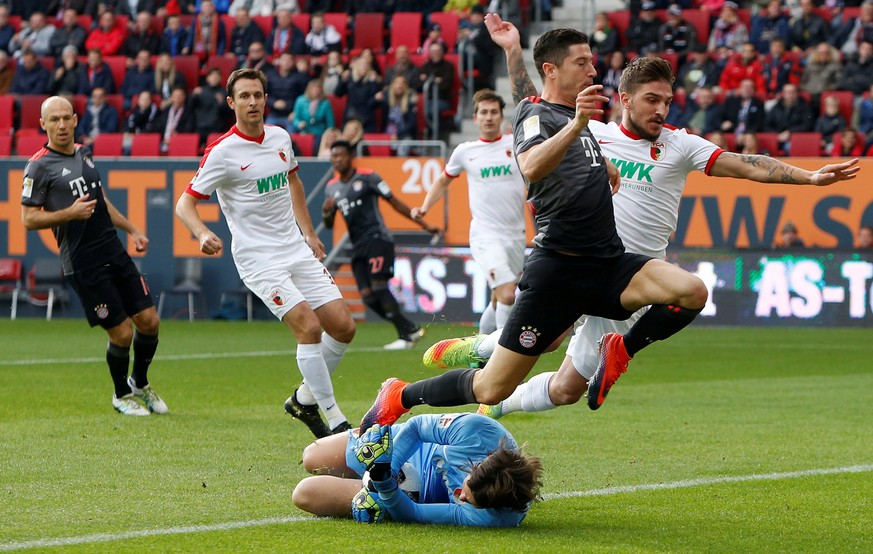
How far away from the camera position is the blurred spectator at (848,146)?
19.9 meters

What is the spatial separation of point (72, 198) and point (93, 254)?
1.51 feet

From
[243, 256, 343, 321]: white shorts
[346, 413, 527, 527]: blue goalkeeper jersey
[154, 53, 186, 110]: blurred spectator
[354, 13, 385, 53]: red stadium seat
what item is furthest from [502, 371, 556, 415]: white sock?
[154, 53, 186, 110]: blurred spectator

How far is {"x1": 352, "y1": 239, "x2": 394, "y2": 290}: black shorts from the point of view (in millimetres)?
17203

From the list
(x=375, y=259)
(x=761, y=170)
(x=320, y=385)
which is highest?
(x=761, y=170)

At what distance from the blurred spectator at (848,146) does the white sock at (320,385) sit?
13.0 meters

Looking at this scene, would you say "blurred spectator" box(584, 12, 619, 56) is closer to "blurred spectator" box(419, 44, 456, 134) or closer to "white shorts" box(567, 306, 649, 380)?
"blurred spectator" box(419, 44, 456, 134)

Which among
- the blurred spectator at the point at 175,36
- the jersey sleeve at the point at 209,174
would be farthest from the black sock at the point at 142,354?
the blurred spectator at the point at 175,36

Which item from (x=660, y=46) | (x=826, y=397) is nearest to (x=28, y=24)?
(x=660, y=46)

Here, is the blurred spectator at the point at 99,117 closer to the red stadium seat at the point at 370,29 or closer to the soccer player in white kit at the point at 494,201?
the red stadium seat at the point at 370,29

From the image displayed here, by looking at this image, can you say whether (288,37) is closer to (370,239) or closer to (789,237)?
(370,239)

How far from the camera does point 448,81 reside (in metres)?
23.2

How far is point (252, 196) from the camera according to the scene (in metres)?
9.22

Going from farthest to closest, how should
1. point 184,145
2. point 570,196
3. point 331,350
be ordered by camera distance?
point 184,145, point 331,350, point 570,196

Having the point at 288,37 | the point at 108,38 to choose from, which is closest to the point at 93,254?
the point at 288,37
